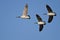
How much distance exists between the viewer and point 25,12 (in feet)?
134

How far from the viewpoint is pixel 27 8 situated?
4025cm

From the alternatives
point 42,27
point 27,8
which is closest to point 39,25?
point 42,27

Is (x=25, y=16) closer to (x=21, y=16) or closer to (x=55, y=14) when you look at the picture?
(x=21, y=16)

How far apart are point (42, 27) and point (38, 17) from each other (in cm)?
139

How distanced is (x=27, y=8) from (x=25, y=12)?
655mm

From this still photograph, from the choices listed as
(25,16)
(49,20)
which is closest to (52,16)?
(49,20)

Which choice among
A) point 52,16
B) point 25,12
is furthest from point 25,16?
point 52,16

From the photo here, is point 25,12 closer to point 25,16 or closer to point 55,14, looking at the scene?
point 25,16

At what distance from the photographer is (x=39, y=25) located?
42406mm

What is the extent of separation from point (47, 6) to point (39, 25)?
2.64 meters

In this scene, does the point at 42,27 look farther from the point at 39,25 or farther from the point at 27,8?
the point at 27,8

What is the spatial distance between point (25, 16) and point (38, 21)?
1755mm

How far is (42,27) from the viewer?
42312 mm

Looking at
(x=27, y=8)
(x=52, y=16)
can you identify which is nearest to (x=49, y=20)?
(x=52, y=16)
